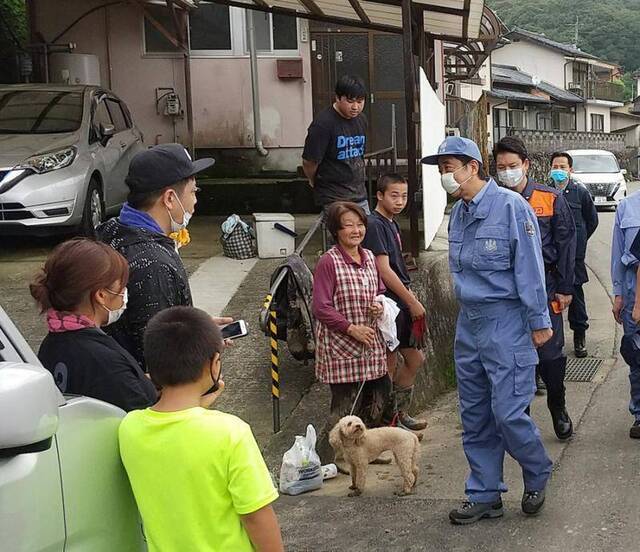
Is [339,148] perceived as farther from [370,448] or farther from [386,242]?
[370,448]

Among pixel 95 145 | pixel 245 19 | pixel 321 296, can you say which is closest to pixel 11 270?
pixel 95 145

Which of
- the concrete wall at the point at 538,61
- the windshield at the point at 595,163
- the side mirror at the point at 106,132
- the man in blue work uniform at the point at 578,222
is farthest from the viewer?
the concrete wall at the point at 538,61

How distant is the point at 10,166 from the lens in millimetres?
9320

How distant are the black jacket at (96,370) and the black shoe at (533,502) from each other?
8.67ft

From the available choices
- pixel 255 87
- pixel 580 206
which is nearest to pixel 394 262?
pixel 580 206

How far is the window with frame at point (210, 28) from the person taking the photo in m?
15.2

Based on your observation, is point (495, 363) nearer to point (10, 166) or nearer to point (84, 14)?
Answer: point (10, 166)

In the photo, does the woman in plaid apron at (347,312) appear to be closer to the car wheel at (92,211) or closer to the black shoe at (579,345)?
the black shoe at (579,345)

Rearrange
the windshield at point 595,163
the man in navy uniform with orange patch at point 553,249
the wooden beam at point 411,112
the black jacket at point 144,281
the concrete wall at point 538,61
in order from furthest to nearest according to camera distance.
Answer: the concrete wall at point 538,61 → the windshield at point 595,163 → the wooden beam at point 411,112 → the man in navy uniform with orange patch at point 553,249 → the black jacket at point 144,281

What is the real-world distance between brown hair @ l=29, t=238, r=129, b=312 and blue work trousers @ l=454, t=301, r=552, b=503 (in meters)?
2.34

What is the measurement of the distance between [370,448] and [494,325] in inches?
43.8

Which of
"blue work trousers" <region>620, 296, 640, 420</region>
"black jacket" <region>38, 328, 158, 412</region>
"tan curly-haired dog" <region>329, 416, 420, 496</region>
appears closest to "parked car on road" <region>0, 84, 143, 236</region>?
"tan curly-haired dog" <region>329, 416, 420, 496</region>

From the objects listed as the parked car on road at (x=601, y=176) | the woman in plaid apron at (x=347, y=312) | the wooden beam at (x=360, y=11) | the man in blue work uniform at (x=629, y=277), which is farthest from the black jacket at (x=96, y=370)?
the parked car on road at (x=601, y=176)

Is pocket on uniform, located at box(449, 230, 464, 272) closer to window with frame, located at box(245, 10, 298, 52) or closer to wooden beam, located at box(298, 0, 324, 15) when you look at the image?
wooden beam, located at box(298, 0, 324, 15)
